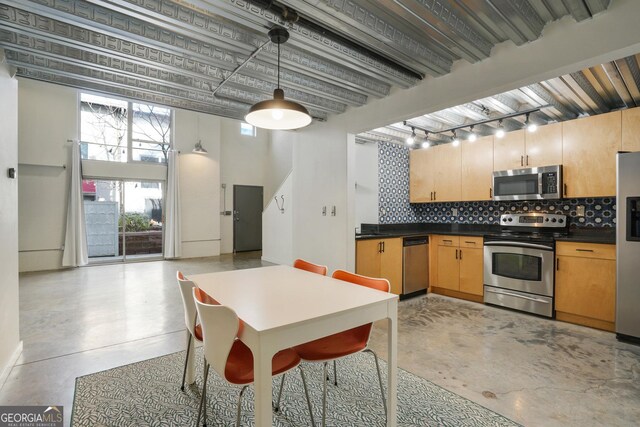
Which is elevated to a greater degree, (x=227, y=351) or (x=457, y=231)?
(x=457, y=231)

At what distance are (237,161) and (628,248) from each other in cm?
804

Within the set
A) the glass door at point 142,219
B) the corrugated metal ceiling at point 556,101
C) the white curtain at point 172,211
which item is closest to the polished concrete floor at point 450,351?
the corrugated metal ceiling at point 556,101

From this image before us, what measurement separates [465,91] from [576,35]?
79cm

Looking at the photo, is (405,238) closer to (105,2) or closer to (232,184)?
(105,2)

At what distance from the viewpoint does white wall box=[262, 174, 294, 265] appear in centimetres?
661

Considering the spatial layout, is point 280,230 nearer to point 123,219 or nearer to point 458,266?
point 123,219

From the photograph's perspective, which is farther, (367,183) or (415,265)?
(367,183)

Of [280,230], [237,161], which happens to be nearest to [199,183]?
[237,161]

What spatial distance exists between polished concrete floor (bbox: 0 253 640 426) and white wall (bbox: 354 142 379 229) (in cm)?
151

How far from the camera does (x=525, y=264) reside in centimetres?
374

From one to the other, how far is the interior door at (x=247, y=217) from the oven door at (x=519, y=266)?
6423 millimetres

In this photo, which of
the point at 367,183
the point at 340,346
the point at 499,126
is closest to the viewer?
the point at 340,346

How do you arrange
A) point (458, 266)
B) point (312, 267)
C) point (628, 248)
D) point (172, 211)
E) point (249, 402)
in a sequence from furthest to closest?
point (172, 211)
point (458, 266)
point (628, 248)
point (312, 267)
point (249, 402)

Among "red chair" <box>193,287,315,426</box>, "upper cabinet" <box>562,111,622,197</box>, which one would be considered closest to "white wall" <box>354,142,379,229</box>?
"upper cabinet" <box>562,111,622,197</box>
